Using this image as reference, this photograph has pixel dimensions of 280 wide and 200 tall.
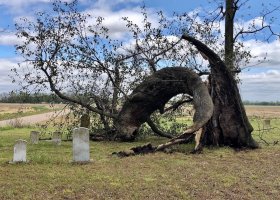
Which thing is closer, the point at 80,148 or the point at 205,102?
the point at 80,148

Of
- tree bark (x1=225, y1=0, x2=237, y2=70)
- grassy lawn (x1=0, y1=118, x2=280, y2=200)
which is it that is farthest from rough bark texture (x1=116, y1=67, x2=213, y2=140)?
tree bark (x1=225, y1=0, x2=237, y2=70)

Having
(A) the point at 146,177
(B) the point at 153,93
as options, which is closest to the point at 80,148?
(A) the point at 146,177

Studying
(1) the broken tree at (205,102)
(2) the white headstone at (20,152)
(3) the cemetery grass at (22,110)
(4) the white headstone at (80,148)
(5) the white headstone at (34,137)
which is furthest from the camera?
(3) the cemetery grass at (22,110)

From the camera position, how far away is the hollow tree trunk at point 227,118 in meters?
15.1

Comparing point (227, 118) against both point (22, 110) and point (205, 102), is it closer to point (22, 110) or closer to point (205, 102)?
point (205, 102)

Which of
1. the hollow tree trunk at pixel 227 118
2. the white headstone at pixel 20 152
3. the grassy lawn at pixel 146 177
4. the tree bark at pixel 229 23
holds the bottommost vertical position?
the grassy lawn at pixel 146 177

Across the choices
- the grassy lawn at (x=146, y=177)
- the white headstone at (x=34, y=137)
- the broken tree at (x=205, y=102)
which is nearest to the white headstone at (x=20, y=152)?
the grassy lawn at (x=146, y=177)

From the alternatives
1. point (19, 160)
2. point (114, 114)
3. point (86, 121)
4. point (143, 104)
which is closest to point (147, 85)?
point (143, 104)

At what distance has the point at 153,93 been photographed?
57.0 ft

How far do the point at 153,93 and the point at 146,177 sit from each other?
7775 millimetres

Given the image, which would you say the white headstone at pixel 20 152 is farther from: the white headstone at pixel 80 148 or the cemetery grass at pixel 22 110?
the cemetery grass at pixel 22 110

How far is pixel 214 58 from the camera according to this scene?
16.0 m

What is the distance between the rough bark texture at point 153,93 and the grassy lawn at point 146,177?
3786 millimetres

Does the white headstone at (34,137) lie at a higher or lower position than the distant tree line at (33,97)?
lower
